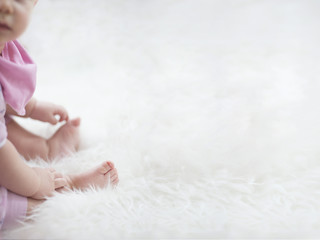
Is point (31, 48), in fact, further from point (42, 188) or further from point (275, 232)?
point (275, 232)

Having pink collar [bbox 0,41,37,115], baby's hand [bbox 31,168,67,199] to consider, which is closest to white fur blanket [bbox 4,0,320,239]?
baby's hand [bbox 31,168,67,199]

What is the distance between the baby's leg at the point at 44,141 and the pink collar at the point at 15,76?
0.48 ft

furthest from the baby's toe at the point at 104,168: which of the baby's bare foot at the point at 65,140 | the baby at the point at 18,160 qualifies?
the baby's bare foot at the point at 65,140

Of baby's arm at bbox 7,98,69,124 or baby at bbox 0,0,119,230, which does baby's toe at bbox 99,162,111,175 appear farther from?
baby's arm at bbox 7,98,69,124

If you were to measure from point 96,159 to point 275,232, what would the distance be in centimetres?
38

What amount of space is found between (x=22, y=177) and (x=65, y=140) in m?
0.22

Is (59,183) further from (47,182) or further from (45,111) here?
(45,111)

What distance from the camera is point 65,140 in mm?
854

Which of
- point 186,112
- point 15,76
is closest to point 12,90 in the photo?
point 15,76

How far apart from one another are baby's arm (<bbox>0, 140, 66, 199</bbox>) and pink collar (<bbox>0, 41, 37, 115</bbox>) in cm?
8

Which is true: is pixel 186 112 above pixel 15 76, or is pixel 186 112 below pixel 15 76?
above

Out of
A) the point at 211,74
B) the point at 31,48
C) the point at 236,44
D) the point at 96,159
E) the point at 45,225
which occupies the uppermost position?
the point at 236,44

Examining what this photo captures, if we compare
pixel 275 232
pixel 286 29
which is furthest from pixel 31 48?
pixel 275 232

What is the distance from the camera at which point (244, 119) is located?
0.87 m
